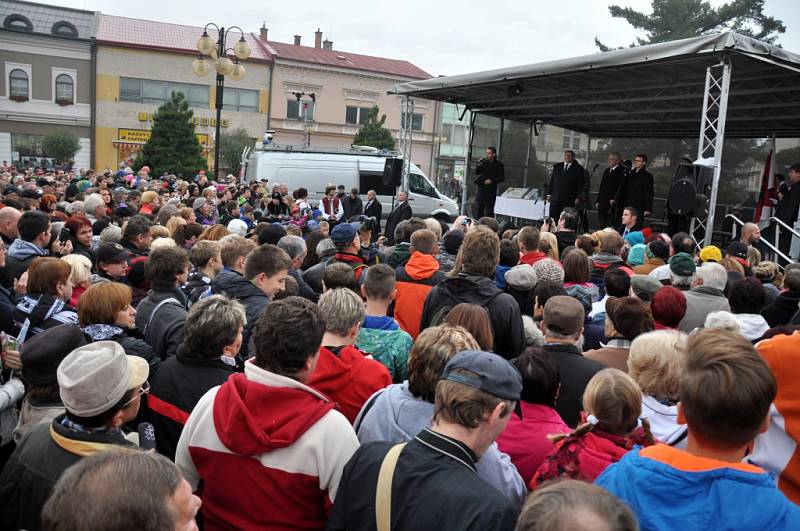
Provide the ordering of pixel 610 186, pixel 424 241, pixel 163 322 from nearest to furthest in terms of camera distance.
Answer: pixel 163 322
pixel 424 241
pixel 610 186

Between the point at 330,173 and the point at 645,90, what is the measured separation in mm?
10267

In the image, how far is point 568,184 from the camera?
14852 millimetres

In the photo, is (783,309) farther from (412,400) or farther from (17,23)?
(17,23)

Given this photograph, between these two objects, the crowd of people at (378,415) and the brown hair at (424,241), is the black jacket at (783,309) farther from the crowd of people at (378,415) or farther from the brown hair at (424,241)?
the brown hair at (424,241)

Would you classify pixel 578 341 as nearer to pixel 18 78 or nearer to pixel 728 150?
pixel 728 150

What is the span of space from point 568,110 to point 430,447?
1570cm

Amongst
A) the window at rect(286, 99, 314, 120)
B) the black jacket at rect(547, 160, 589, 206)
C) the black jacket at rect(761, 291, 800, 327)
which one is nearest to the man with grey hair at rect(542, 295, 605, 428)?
the black jacket at rect(761, 291, 800, 327)

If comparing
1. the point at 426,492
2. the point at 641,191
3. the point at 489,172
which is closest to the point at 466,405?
the point at 426,492

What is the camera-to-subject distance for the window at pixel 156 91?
1593 inches

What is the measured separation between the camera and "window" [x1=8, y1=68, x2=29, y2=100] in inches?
1500

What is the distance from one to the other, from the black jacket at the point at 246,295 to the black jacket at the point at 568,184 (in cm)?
1176

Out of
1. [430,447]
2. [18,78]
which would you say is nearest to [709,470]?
[430,447]

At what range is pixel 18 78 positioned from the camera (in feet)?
125

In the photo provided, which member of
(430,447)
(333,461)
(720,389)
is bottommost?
(333,461)
